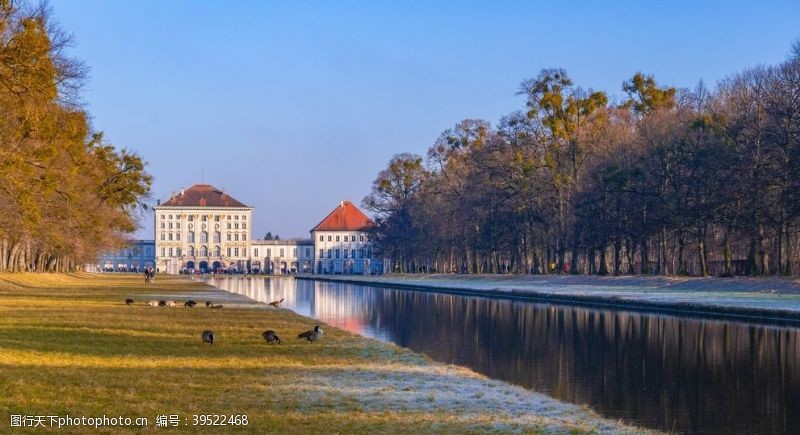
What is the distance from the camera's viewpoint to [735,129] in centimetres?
5203

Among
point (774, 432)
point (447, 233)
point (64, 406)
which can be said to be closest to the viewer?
point (64, 406)

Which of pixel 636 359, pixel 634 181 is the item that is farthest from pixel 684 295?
pixel 636 359

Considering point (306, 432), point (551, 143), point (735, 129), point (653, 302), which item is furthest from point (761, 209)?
point (306, 432)

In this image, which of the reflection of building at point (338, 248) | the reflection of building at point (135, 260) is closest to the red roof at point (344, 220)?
the reflection of building at point (338, 248)

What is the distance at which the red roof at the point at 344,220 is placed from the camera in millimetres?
184750

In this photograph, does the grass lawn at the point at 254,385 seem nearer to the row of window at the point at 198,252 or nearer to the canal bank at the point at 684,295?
the canal bank at the point at 684,295

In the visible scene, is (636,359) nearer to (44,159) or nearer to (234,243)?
(44,159)

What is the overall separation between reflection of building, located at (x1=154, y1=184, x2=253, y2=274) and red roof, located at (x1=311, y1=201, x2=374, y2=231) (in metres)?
14.0

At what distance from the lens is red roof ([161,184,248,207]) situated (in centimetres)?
18162

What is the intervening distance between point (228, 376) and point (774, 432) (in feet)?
26.9

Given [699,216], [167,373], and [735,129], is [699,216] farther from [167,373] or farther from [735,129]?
[167,373]

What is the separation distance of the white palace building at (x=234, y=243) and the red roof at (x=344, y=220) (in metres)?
0.18

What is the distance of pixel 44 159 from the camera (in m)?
33.6

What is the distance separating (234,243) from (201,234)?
19.6 ft
